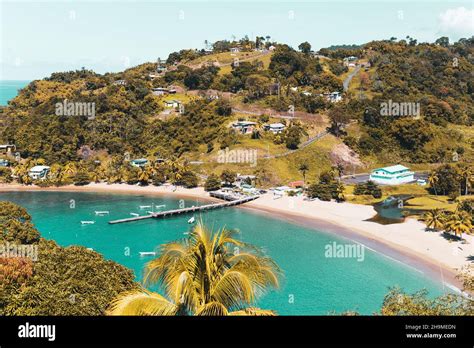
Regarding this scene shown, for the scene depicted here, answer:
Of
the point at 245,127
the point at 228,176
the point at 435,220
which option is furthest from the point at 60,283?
the point at 245,127

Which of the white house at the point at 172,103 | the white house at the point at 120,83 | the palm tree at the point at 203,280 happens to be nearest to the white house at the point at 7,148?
the white house at the point at 120,83

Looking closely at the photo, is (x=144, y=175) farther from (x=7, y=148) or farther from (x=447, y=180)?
(x=447, y=180)

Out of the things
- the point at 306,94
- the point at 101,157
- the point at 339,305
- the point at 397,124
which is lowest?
the point at 339,305

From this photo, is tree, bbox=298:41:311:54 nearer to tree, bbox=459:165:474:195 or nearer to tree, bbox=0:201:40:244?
tree, bbox=459:165:474:195

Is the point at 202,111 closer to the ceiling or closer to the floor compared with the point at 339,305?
closer to the ceiling
